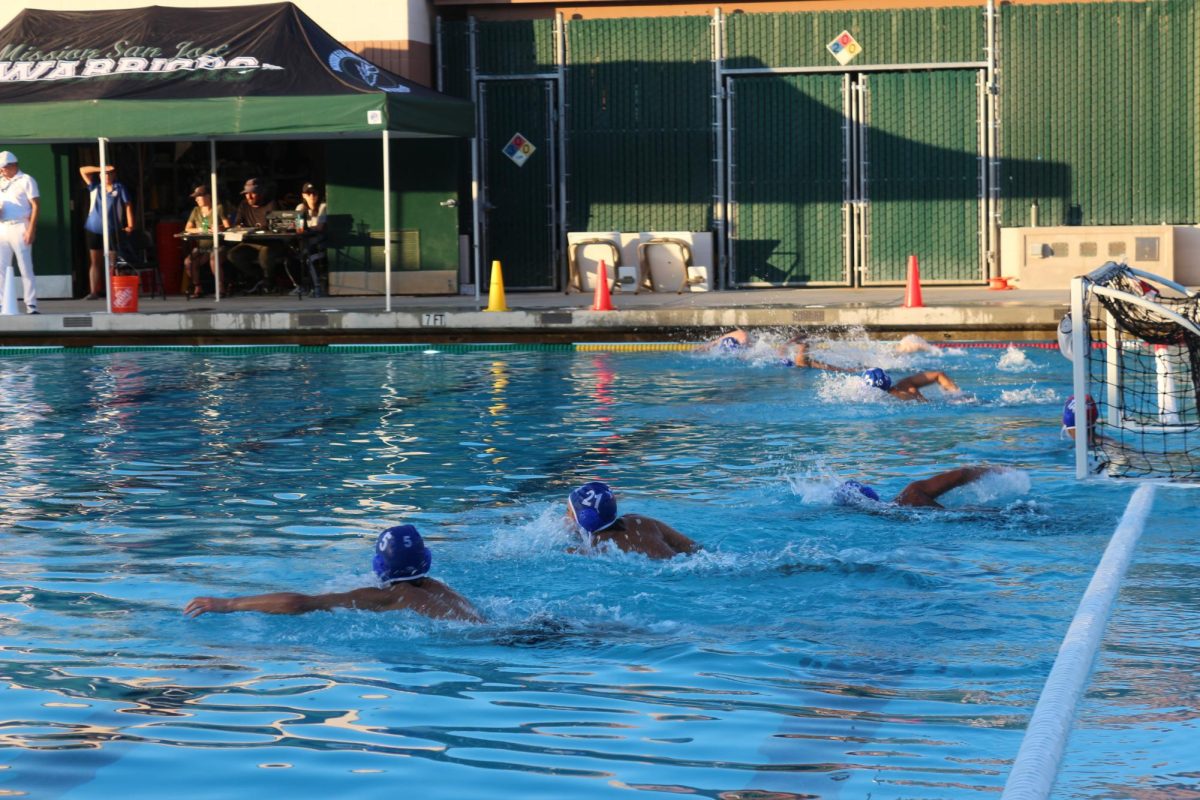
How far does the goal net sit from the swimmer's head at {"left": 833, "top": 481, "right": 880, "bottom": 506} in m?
1.31

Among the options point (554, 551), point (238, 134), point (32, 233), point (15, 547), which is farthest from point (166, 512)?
point (32, 233)

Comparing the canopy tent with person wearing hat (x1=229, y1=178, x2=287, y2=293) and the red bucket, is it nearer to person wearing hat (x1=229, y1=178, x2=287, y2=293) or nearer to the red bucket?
the red bucket

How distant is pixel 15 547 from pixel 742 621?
391cm

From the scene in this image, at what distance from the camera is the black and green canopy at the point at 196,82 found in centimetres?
1748

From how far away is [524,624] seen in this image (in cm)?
689

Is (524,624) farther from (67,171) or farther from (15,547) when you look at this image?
(67,171)

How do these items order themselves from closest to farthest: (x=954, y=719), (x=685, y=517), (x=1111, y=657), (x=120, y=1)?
(x=954, y=719), (x=1111, y=657), (x=685, y=517), (x=120, y=1)

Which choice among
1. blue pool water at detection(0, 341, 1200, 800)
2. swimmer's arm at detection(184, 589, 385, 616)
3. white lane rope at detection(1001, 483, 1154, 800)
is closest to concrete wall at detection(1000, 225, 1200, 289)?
blue pool water at detection(0, 341, 1200, 800)

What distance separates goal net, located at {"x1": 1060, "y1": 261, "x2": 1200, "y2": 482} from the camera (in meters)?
9.56

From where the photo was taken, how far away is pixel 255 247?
21516 mm

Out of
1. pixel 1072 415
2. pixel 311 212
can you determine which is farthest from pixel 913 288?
pixel 311 212

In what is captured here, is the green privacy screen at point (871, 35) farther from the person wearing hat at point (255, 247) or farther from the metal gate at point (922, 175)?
the person wearing hat at point (255, 247)

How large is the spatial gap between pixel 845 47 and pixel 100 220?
9.77m

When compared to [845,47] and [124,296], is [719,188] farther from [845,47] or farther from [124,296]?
[124,296]
